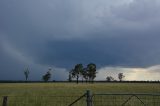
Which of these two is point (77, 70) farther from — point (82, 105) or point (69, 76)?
point (82, 105)

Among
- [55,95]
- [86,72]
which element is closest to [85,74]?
[86,72]

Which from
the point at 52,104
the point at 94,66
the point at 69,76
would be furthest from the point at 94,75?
the point at 52,104

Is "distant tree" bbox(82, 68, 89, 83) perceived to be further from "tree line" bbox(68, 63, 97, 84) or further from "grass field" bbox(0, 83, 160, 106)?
"grass field" bbox(0, 83, 160, 106)

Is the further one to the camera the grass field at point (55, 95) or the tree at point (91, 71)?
the tree at point (91, 71)

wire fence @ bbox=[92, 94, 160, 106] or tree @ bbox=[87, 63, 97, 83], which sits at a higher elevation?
tree @ bbox=[87, 63, 97, 83]

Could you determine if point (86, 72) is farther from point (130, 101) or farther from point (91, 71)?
point (130, 101)

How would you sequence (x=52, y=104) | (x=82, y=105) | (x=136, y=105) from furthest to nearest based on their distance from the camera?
(x=52, y=104)
(x=82, y=105)
(x=136, y=105)

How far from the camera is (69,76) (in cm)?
19825

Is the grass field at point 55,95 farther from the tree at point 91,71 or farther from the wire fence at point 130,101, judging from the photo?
the tree at point 91,71

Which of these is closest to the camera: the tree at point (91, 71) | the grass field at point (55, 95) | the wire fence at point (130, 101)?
the wire fence at point (130, 101)

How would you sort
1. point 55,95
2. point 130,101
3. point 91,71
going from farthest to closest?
point 91,71, point 55,95, point 130,101

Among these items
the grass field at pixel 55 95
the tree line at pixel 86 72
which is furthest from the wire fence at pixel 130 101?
the tree line at pixel 86 72

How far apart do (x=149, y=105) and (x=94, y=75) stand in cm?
16299

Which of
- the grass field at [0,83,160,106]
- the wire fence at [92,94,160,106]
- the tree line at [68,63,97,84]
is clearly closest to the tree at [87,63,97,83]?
the tree line at [68,63,97,84]
